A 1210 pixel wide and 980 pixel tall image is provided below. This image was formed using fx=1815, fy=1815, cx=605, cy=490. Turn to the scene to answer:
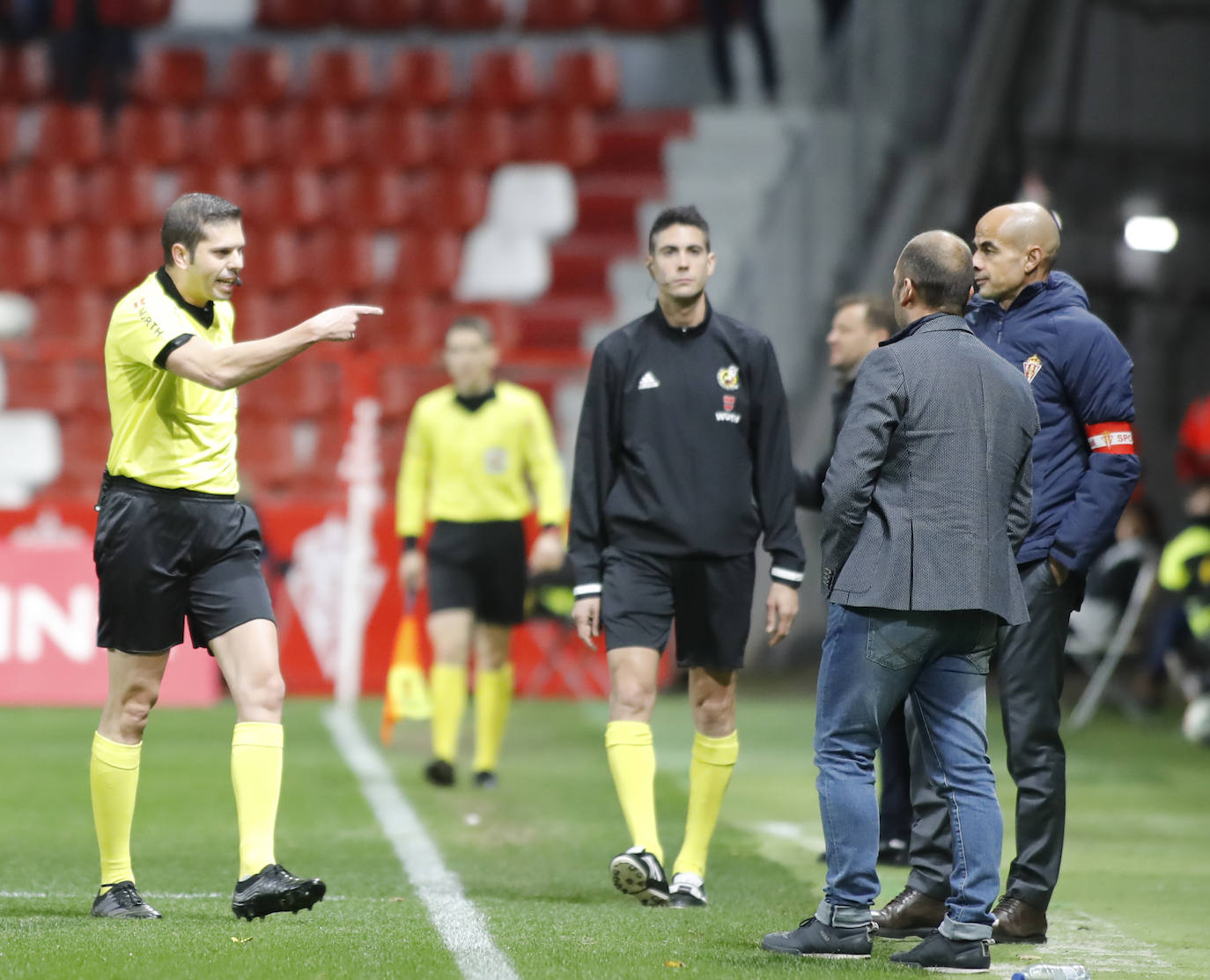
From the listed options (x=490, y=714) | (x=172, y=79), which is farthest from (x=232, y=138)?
(x=490, y=714)

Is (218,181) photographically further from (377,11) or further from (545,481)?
(545,481)

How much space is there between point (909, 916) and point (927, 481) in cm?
145

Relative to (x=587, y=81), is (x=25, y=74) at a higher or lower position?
lower

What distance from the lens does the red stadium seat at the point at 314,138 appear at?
15859 mm

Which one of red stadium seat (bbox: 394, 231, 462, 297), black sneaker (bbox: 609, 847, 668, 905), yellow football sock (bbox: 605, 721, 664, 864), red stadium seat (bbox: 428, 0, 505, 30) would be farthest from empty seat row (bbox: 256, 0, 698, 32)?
black sneaker (bbox: 609, 847, 668, 905)

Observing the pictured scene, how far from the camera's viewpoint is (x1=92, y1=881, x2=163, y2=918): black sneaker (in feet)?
17.3

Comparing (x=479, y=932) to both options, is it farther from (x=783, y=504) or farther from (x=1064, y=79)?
(x=1064, y=79)

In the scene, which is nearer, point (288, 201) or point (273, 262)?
point (273, 262)

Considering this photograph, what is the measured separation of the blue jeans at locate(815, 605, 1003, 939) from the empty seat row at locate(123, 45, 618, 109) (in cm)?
1241

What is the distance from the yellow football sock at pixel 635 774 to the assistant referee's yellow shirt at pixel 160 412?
1500 millimetres

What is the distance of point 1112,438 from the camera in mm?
5324

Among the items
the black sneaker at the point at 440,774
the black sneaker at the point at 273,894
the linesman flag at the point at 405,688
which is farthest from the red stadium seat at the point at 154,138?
the black sneaker at the point at 273,894

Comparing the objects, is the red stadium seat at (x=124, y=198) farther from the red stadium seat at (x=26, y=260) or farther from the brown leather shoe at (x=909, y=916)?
the brown leather shoe at (x=909, y=916)

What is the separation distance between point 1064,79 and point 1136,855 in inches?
405
